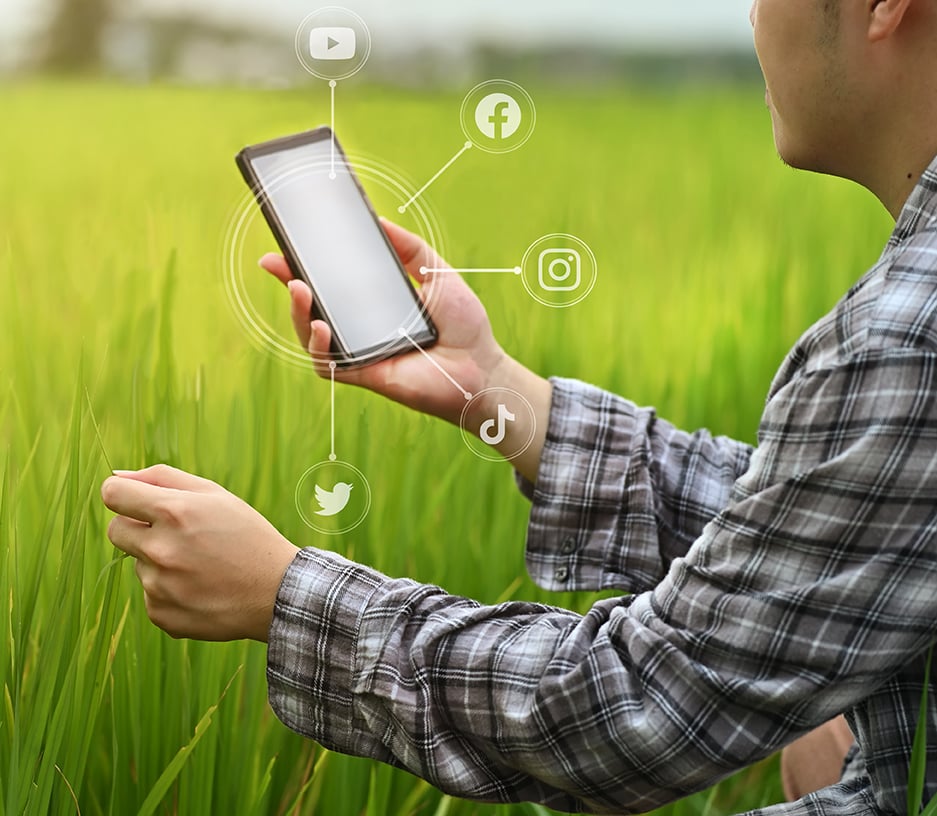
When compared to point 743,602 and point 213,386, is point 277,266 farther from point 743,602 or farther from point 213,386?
point 743,602

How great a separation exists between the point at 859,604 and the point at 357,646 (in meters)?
0.24

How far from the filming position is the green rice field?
2.04 ft

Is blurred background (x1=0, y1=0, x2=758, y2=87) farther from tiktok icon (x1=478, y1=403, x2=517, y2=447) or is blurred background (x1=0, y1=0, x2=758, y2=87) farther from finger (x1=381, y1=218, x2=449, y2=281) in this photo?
tiktok icon (x1=478, y1=403, x2=517, y2=447)

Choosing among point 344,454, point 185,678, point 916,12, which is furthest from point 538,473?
point 916,12

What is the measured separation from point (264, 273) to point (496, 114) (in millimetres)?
188

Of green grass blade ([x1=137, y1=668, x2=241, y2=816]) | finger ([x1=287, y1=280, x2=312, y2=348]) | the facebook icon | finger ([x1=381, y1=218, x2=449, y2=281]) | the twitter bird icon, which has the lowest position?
green grass blade ([x1=137, y1=668, x2=241, y2=816])

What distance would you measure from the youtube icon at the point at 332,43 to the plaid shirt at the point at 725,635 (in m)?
0.35

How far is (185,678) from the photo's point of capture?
695 mm

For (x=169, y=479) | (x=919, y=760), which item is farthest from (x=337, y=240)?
(x=919, y=760)

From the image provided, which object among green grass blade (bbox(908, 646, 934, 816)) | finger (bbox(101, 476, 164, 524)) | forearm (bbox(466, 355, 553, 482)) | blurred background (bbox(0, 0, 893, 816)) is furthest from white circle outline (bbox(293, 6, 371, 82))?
green grass blade (bbox(908, 646, 934, 816))

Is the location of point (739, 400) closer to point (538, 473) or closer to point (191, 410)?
point (538, 473)

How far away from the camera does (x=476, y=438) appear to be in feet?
2.69

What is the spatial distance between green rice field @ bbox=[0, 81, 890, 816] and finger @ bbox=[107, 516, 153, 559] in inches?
0.6

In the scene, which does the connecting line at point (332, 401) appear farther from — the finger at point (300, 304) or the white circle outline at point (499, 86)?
the white circle outline at point (499, 86)
